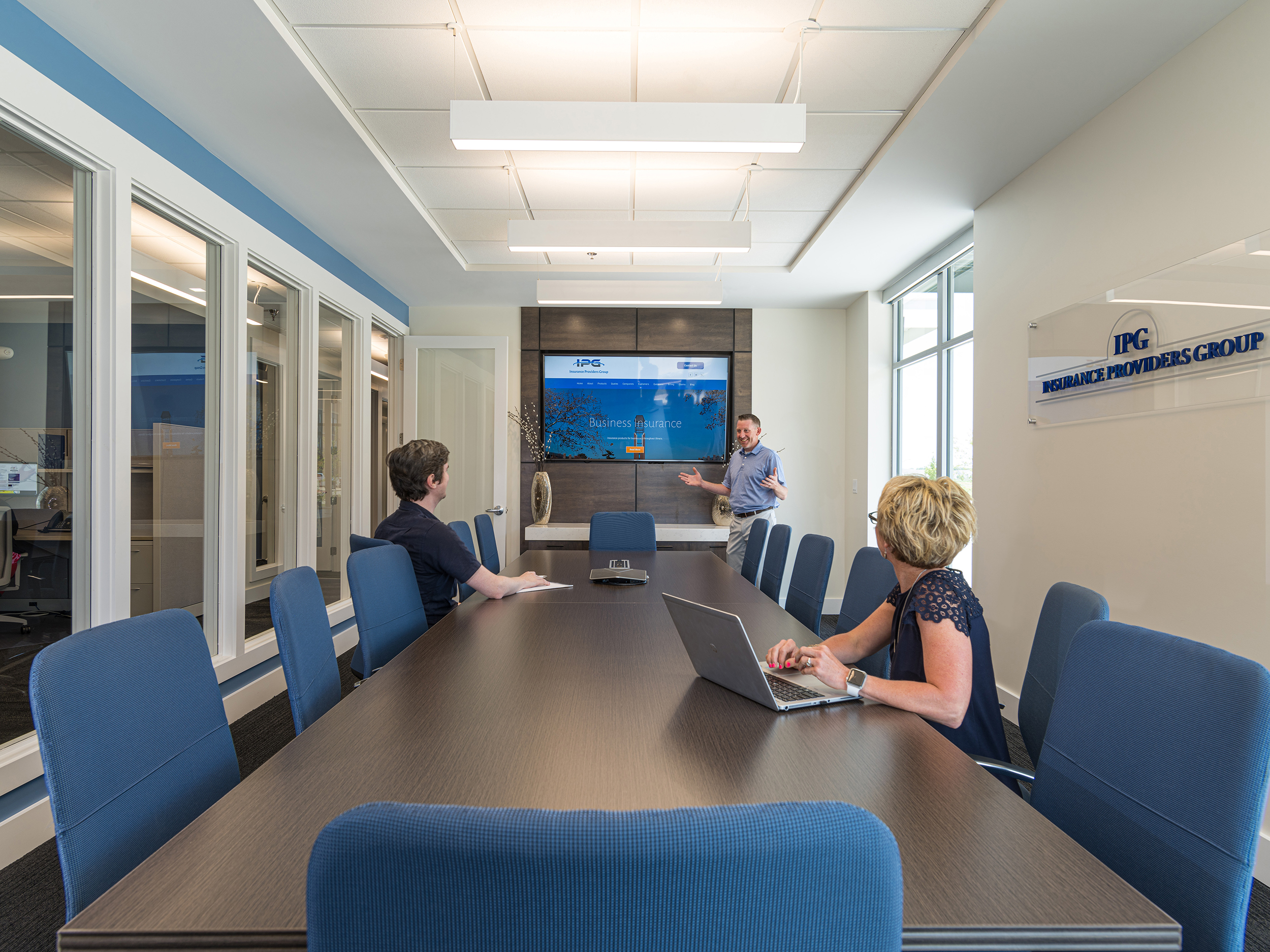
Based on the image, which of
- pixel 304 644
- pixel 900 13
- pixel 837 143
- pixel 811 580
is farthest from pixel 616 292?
pixel 304 644

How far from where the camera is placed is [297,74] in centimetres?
307

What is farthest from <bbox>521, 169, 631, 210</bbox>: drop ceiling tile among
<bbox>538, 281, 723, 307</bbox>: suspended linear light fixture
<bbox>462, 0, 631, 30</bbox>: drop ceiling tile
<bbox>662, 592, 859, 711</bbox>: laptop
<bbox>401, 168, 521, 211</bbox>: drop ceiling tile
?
<bbox>662, 592, 859, 711</bbox>: laptop

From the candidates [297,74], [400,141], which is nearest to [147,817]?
[297,74]

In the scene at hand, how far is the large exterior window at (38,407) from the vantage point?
260 centimetres

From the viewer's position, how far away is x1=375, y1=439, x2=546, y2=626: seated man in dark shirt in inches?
119

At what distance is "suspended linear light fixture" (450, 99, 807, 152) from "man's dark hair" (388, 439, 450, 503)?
1347mm

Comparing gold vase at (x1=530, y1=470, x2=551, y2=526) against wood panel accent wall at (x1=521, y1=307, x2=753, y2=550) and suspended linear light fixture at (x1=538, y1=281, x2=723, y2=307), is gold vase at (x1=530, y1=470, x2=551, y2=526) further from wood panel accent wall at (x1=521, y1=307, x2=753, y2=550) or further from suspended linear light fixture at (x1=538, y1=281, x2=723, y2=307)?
suspended linear light fixture at (x1=538, y1=281, x2=723, y2=307)

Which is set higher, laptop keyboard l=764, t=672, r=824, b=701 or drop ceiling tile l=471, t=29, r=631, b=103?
drop ceiling tile l=471, t=29, r=631, b=103

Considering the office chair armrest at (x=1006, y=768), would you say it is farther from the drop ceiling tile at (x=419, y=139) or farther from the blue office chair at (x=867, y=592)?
the drop ceiling tile at (x=419, y=139)

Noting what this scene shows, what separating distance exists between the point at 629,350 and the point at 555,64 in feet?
13.6

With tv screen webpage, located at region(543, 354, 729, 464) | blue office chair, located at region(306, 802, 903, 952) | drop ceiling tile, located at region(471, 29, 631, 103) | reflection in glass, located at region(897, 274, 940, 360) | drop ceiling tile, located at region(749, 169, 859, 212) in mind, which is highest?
drop ceiling tile, located at region(471, 29, 631, 103)

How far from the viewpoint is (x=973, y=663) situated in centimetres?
180

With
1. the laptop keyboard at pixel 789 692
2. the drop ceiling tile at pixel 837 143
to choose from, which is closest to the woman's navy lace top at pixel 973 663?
the laptop keyboard at pixel 789 692

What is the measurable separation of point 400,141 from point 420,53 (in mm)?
848
